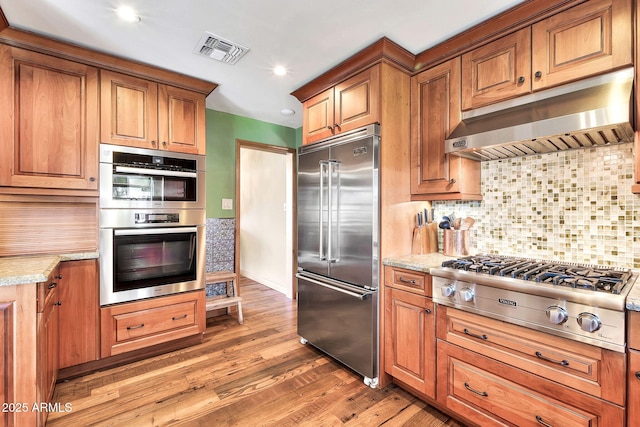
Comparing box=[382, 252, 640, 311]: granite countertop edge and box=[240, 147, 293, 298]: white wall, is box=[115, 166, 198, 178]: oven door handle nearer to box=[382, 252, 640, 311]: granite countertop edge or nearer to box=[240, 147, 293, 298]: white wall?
box=[240, 147, 293, 298]: white wall

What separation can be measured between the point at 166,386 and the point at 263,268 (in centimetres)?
296

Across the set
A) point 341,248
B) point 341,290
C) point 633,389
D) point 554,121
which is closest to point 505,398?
point 633,389

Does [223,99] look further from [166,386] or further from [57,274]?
[166,386]

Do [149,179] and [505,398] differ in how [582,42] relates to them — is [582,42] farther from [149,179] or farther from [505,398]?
[149,179]

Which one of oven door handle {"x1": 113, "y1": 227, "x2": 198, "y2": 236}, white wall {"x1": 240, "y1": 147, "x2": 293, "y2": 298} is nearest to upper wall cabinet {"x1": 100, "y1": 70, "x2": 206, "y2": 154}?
oven door handle {"x1": 113, "y1": 227, "x2": 198, "y2": 236}

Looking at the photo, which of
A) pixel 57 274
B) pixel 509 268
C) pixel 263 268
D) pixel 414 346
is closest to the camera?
pixel 509 268

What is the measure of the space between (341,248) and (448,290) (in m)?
0.86

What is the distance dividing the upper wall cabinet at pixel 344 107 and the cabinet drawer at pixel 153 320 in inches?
76.3

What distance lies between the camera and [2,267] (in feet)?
5.67

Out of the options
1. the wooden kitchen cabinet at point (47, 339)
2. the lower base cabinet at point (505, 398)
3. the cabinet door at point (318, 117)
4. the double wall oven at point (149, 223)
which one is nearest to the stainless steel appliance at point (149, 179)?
the double wall oven at point (149, 223)

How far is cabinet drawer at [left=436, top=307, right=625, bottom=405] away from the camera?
123 centimetres

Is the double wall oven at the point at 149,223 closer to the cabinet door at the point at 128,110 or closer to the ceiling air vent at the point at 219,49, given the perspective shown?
the cabinet door at the point at 128,110

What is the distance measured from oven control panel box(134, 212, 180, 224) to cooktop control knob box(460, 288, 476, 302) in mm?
2339

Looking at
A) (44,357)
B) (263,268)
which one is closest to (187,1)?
(44,357)
